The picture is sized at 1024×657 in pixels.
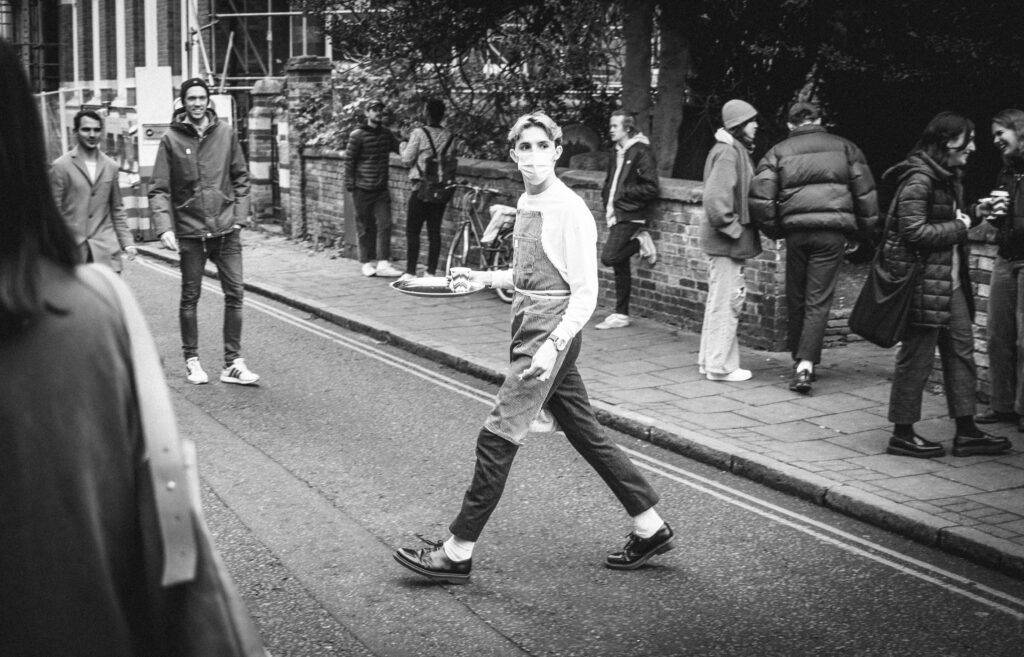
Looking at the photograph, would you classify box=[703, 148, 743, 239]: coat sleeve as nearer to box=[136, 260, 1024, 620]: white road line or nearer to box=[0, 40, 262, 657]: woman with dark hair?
box=[136, 260, 1024, 620]: white road line

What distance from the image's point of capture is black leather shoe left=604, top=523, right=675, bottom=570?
17.7 ft

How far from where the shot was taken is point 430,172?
46.0ft

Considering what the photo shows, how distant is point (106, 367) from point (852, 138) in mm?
11726

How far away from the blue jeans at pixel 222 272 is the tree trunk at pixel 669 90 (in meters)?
5.67

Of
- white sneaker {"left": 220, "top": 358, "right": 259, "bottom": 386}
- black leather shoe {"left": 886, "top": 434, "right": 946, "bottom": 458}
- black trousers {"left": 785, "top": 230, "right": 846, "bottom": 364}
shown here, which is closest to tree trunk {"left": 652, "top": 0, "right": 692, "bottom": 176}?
black trousers {"left": 785, "top": 230, "right": 846, "bottom": 364}

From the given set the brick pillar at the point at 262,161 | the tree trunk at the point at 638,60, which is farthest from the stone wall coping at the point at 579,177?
the brick pillar at the point at 262,161

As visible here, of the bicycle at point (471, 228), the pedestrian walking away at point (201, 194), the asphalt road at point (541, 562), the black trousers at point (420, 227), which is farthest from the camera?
the black trousers at point (420, 227)

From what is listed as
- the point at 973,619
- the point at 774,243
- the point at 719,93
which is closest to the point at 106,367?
the point at 973,619

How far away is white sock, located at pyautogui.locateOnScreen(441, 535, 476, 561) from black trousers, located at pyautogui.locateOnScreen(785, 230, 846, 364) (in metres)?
4.28

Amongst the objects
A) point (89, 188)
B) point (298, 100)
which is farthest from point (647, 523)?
point (298, 100)

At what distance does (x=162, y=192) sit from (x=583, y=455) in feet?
15.4

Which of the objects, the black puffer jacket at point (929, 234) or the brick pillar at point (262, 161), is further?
the brick pillar at point (262, 161)

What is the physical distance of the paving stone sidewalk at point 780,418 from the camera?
241 inches

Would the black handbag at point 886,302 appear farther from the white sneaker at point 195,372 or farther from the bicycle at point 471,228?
the bicycle at point 471,228
